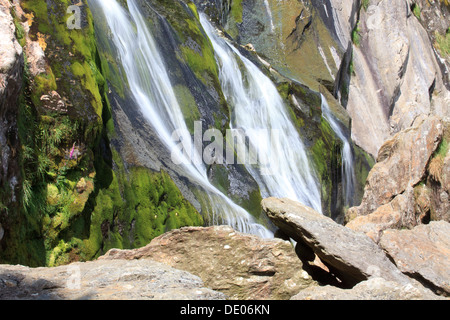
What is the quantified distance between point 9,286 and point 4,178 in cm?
168

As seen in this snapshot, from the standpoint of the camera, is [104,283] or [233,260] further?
[233,260]

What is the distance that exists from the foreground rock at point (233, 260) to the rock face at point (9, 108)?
1.27m

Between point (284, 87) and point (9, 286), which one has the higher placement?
point (284, 87)

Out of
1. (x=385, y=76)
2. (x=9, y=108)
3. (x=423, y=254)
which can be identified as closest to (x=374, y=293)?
(x=423, y=254)

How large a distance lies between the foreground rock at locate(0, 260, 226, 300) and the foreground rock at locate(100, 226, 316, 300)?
808mm

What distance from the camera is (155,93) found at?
33.7 ft

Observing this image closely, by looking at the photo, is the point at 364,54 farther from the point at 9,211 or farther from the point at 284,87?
the point at 9,211

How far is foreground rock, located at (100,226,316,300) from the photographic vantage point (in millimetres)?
5141

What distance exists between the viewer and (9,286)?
3.66 meters

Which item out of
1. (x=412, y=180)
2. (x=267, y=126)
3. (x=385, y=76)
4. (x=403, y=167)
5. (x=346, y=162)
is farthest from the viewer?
(x=385, y=76)

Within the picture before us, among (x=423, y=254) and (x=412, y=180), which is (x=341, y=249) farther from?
(x=412, y=180)

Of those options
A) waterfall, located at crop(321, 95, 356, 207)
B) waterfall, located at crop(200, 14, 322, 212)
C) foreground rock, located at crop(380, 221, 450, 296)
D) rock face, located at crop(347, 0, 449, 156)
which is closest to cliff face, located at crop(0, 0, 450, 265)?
waterfall, located at crop(321, 95, 356, 207)

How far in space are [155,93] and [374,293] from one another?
23.9 ft
